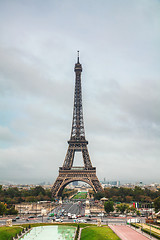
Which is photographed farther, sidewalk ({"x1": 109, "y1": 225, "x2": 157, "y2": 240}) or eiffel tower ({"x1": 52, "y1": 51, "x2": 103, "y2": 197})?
eiffel tower ({"x1": 52, "y1": 51, "x2": 103, "y2": 197})

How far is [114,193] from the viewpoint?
333 ft

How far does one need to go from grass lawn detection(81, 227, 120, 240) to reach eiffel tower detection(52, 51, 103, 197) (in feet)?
164

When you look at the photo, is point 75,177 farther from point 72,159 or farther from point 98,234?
point 98,234

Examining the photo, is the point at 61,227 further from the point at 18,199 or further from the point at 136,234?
the point at 18,199

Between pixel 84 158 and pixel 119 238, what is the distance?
2458 inches

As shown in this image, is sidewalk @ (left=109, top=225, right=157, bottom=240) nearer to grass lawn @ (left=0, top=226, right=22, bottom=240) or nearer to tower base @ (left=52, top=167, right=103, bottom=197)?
grass lawn @ (left=0, top=226, right=22, bottom=240)

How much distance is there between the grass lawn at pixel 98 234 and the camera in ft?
132

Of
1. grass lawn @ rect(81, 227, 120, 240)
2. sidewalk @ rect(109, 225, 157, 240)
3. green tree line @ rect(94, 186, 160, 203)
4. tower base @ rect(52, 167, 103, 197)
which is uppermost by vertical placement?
tower base @ rect(52, 167, 103, 197)

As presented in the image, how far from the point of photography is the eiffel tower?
97250mm

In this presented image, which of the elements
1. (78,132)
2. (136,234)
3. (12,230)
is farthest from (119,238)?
(78,132)

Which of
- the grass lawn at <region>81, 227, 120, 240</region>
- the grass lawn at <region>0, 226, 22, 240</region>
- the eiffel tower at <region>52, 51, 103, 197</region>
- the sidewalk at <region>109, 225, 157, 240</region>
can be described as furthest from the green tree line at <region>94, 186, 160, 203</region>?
the grass lawn at <region>0, 226, 22, 240</region>

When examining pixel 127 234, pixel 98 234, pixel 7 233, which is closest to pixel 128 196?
pixel 127 234

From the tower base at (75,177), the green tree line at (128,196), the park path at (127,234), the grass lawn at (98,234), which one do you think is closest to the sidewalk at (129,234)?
the park path at (127,234)

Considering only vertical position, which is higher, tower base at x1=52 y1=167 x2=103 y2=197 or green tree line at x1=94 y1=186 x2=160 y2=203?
tower base at x1=52 y1=167 x2=103 y2=197
